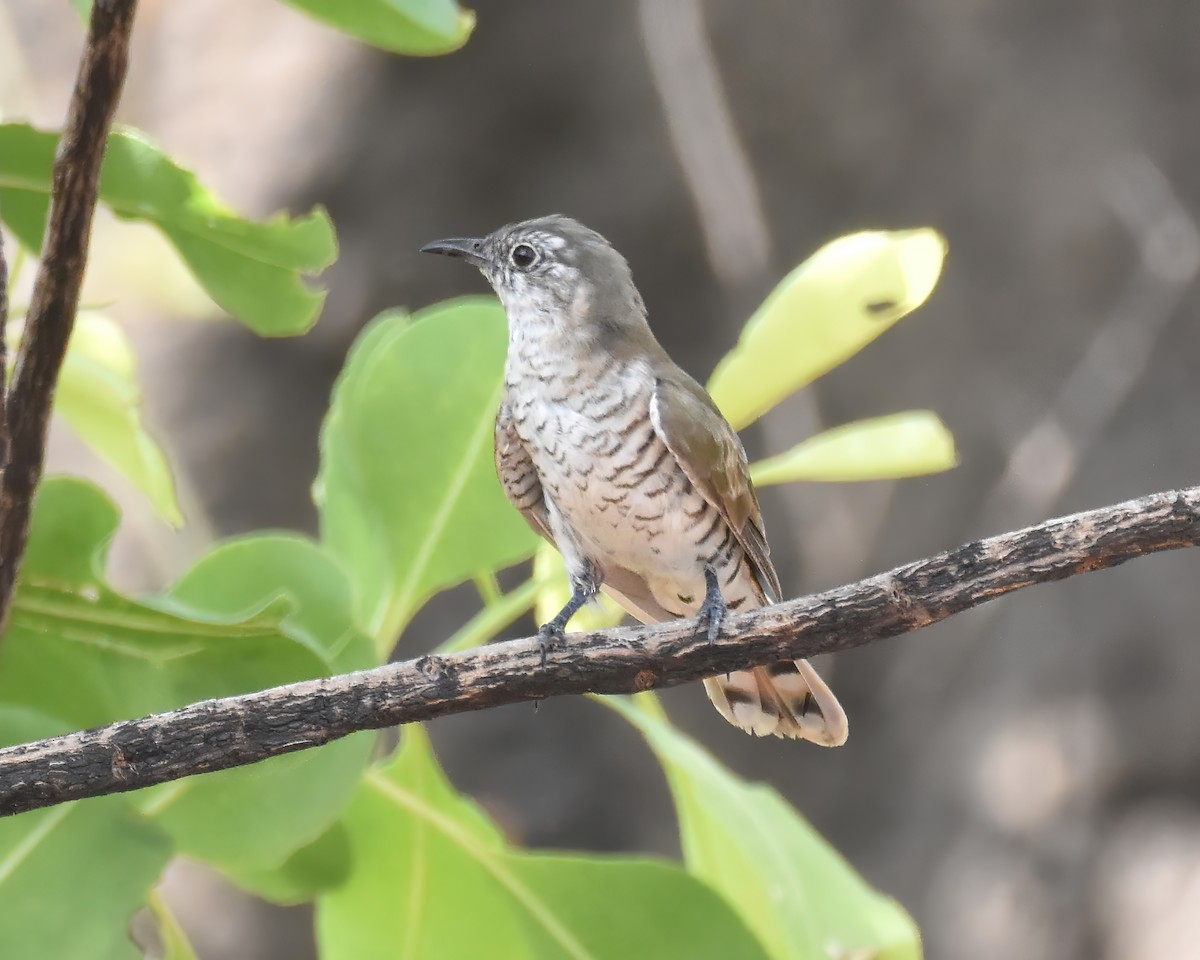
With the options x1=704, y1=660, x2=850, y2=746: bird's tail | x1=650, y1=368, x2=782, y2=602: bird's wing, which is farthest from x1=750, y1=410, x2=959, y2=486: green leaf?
x1=704, y1=660, x2=850, y2=746: bird's tail

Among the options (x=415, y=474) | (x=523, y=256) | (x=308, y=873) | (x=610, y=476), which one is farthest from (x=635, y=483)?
(x=308, y=873)

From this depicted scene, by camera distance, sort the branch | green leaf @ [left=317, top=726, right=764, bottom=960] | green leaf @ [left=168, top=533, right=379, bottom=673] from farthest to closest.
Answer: green leaf @ [left=317, top=726, right=764, bottom=960] → green leaf @ [left=168, top=533, right=379, bottom=673] → the branch

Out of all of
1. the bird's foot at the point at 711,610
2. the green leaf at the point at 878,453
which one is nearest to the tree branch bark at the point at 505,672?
the bird's foot at the point at 711,610

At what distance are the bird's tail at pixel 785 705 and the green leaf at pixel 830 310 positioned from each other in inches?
13.5

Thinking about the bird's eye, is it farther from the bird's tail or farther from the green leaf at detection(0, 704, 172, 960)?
the green leaf at detection(0, 704, 172, 960)

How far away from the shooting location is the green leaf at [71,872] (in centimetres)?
101

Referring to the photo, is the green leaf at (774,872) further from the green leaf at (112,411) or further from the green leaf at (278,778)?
the green leaf at (112,411)

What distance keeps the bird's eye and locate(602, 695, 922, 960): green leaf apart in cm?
66

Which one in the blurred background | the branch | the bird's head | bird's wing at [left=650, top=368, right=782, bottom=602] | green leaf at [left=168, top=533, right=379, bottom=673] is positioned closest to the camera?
the branch

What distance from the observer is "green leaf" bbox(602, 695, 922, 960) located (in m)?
1.25

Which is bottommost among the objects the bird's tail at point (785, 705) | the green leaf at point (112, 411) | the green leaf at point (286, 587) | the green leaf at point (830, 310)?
the bird's tail at point (785, 705)

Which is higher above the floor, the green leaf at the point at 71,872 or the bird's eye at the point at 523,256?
the bird's eye at the point at 523,256

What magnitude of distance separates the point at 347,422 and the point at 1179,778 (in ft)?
9.35

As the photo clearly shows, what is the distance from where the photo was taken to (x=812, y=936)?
1233mm
